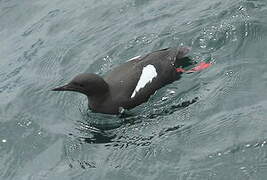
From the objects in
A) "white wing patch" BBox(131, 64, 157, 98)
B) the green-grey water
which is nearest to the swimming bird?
"white wing patch" BBox(131, 64, 157, 98)

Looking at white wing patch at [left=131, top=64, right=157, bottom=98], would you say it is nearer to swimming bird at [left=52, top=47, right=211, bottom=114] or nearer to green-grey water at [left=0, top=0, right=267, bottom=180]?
swimming bird at [left=52, top=47, right=211, bottom=114]

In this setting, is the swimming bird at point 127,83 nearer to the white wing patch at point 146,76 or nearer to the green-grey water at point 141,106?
the white wing patch at point 146,76

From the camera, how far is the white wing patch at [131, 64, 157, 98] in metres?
7.71

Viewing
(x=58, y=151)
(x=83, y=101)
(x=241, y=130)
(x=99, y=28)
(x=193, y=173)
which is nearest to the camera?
(x=193, y=173)

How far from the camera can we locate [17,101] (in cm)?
881

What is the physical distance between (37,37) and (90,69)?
2.07 m

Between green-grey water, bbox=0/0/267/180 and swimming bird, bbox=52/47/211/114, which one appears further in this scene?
swimming bird, bbox=52/47/211/114

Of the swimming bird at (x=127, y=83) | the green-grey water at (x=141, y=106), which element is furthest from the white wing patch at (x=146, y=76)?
the green-grey water at (x=141, y=106)

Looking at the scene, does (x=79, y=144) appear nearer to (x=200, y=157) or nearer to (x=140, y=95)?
(x=140, y=95)

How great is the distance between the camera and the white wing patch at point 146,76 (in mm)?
7715

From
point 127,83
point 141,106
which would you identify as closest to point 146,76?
point 127,83

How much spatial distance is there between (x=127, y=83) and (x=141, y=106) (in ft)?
1.16

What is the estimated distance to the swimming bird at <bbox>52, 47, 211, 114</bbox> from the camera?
765cm

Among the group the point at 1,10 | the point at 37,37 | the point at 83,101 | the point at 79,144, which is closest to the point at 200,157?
the point at 79,144
